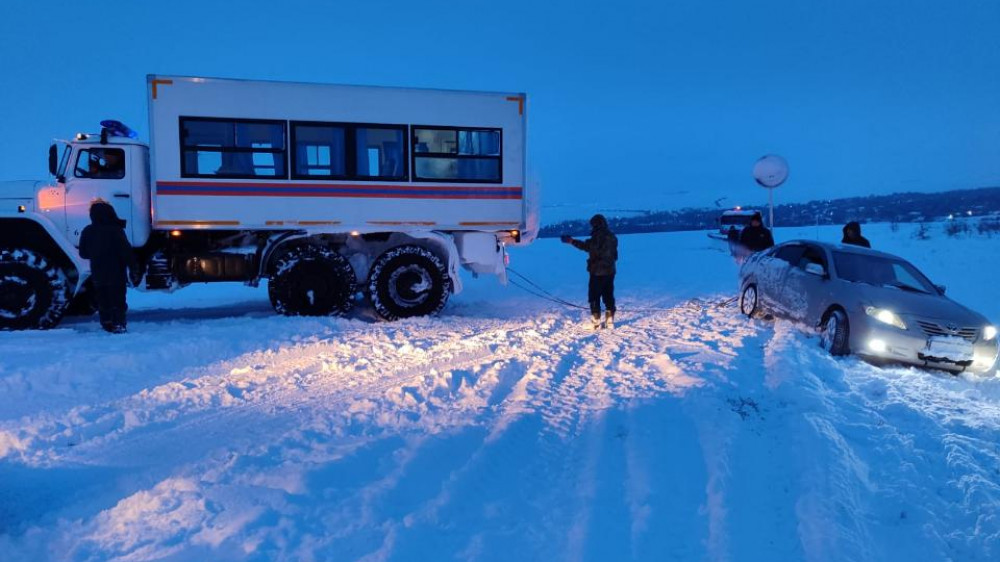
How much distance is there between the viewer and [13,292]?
29.0ft

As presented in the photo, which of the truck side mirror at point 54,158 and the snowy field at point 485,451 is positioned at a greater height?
the truck side mirror at point 54,158

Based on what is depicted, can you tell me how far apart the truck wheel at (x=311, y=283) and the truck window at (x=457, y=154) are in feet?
6.34

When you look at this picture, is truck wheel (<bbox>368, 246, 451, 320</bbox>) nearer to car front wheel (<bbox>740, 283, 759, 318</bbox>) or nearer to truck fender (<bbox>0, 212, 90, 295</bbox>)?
truck fender (<bbox>0, 212, 90, 295</bbox>)

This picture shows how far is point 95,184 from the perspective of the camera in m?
9.41

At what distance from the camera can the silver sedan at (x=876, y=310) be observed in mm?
7164

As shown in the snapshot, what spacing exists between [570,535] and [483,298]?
1044 cm

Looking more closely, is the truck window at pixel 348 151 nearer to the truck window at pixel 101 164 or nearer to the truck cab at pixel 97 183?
the truck cab at pixel 97 183

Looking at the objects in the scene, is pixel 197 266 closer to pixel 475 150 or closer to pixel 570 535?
pixel 475 150

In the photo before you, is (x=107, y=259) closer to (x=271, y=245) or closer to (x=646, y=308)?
(x=271, y=245)

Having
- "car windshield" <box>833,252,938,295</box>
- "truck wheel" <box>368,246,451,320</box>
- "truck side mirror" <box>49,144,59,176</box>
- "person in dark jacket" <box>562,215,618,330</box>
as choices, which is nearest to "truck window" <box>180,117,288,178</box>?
"truck side mirror" <box>49,144,59,176</box>

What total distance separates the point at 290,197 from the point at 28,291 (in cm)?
375

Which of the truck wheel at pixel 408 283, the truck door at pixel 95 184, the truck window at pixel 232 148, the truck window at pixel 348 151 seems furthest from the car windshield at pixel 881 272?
the truck door at pixel 95 184

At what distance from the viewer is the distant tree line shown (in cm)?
4434

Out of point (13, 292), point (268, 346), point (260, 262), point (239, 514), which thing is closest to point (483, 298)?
point (260, 262)
